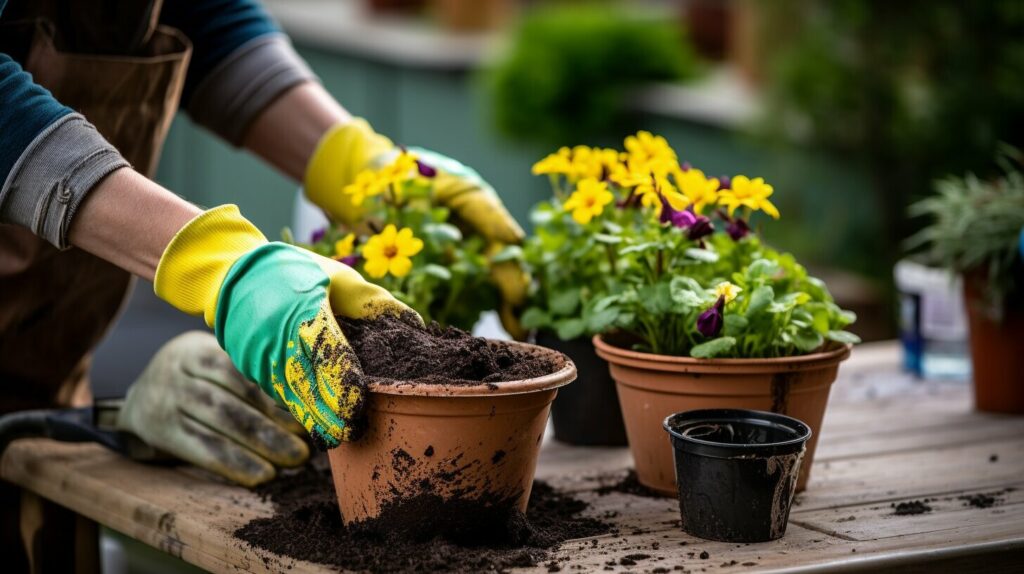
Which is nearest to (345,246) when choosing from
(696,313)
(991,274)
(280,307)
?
(280,307)

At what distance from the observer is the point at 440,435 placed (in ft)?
4.27

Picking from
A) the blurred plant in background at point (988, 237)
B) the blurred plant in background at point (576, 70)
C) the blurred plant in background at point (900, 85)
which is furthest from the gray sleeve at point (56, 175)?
the blurred plant in background at point (576, 70)

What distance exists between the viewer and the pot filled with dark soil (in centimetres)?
129

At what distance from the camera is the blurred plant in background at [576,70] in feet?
19.3

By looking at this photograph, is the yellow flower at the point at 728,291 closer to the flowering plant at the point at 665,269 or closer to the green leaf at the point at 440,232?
the flowering plant at the point at 665,269

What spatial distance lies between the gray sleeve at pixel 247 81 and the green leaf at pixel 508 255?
47cm

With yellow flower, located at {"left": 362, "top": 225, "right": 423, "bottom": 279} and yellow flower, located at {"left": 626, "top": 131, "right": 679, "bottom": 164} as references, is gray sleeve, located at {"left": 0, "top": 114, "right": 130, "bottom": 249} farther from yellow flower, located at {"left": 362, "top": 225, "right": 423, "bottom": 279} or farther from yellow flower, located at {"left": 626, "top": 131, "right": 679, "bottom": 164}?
yellow flower, located at {"left": 626, "top": 131, "right": 679, "bottom": 164}

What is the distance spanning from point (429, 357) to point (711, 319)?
1.12ft

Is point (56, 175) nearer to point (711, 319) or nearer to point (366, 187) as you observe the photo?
point (366, 187)

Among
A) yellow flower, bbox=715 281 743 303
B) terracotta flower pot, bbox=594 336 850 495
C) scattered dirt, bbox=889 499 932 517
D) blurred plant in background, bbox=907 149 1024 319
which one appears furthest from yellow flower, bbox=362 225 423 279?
blurred plant in background, bbox=907 149 1024 319

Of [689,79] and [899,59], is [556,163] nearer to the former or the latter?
[899,59]

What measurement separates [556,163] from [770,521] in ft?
2.10

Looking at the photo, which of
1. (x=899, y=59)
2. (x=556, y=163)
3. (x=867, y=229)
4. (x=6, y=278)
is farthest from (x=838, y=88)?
(x=6, y=278)

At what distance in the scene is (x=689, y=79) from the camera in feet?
20.2
